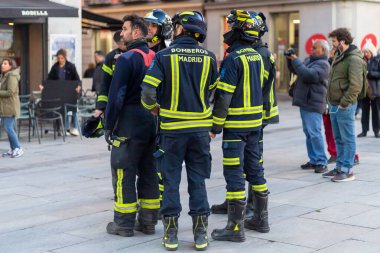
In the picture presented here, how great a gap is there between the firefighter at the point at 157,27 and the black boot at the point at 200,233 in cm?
186

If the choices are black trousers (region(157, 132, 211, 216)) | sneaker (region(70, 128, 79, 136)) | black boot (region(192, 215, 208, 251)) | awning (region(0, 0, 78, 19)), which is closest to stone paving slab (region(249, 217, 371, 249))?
black boot (region(192, 215, 208, 251))

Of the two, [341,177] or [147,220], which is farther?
[341,177]

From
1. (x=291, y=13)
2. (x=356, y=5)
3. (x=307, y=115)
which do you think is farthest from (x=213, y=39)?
(x=307, y=115)

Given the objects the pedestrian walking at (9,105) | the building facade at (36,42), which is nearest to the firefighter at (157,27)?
the pedestrian walking at (9,105)

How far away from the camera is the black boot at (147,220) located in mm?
6835

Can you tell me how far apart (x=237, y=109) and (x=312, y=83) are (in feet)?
12.9

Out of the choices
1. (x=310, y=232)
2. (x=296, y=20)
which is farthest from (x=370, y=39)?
(x=310, y=232)

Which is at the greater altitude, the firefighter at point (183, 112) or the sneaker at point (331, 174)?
the firefighter at point (183, 112)

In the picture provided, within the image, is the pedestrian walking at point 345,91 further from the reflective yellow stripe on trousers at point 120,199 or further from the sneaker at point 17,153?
the sneaker at point 17,153

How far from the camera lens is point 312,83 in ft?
33.7

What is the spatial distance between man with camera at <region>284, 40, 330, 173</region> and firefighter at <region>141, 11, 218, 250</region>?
3983mm

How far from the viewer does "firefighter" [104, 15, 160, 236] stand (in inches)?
259

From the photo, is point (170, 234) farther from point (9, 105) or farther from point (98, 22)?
point (98, 22)

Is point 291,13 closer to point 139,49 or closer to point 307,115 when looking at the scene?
point 307,115
